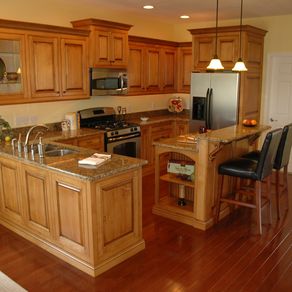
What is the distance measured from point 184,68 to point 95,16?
86.0 inches

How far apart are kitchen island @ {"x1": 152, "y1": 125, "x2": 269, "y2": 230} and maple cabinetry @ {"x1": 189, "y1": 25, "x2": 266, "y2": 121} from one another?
1533mm

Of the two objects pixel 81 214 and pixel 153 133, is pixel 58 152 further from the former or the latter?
pixel 153 133

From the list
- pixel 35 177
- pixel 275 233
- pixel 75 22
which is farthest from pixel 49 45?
pixel 275 233

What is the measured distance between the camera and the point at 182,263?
10.5ft

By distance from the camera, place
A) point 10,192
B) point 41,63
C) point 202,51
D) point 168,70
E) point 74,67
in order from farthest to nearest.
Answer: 1. point 168,70
2. point 202,51
3. point 74,67
4. point 41,63
5. point 10,192

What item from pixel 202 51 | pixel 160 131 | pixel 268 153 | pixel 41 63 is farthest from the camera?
pixel 160 131

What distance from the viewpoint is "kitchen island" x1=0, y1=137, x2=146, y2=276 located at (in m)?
2.92

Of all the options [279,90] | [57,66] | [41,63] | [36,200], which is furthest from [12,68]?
[279,90]

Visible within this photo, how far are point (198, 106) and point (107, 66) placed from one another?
5.88ft

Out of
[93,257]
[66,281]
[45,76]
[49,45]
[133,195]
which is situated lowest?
[66,281]

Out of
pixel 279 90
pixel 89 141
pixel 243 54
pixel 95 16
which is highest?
pixel 95 16

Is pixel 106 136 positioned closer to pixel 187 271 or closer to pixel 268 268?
pixel 187 271

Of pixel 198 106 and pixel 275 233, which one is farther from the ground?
pixel 198 106

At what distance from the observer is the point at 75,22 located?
5.05m
